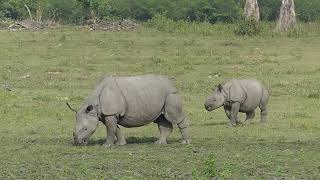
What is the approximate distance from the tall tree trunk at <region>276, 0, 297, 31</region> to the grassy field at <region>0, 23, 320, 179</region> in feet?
6.88

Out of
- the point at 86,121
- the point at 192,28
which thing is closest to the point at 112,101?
the point at 86,121

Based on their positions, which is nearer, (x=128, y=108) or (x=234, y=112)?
(x=128, y=108)

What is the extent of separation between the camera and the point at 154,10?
160 feet

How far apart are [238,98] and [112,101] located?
4.25m

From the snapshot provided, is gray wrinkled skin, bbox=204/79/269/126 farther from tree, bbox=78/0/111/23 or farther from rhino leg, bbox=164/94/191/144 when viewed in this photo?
tree, bbox=78/0/111/23

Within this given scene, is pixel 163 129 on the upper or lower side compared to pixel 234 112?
upper

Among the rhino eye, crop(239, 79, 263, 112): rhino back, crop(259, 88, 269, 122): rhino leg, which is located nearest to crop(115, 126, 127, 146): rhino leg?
the rhino eye

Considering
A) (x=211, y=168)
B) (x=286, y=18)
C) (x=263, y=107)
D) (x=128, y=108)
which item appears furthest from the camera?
(x=286, y=18)

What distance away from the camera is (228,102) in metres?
16.4

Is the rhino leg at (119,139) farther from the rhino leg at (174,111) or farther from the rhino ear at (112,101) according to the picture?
the rhino leg at (174,111)

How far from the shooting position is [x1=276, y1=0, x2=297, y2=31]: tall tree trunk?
37.3 m

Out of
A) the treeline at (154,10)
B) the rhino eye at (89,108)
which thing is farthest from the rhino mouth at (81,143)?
the treeline at (154,10)

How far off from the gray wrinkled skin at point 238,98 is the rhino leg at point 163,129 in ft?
9.44

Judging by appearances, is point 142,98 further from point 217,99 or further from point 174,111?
point 217,99
